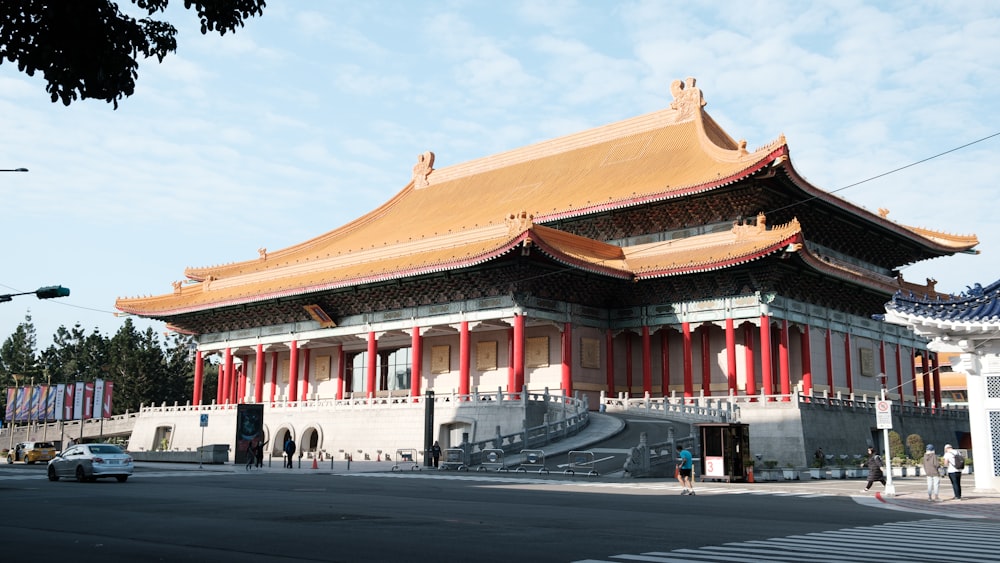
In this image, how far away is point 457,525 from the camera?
14.0 meters

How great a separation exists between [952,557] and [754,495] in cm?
1232

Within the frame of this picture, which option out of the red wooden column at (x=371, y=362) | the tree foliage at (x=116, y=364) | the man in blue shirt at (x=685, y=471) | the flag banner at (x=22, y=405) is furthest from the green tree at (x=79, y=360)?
the man in blue shirt at (x=685, y=471)

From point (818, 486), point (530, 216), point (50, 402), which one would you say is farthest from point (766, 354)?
point (50, 402)

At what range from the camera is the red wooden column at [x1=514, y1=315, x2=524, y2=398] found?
40688 mm

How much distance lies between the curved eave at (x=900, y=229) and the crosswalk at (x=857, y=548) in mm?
27866

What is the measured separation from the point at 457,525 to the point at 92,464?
17088 millimetres

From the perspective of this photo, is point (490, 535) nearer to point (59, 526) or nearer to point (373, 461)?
point (59, 526)

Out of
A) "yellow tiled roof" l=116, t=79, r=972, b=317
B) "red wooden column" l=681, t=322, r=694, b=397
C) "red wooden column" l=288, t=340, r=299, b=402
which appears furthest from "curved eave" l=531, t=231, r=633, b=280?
"red wooden column" l=288, t=340, r=299, b=402

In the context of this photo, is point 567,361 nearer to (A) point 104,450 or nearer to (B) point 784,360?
(B) point 784,360

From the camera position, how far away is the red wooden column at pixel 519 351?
4069 centimetres

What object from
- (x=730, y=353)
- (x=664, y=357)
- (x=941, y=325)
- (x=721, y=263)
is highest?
(x=721, y=263)

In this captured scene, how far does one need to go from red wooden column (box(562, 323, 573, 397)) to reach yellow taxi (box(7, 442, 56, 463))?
29.2 meters

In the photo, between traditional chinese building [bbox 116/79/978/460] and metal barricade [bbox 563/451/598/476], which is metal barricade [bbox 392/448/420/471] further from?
metal barricade [bbox 563/451/598/476]

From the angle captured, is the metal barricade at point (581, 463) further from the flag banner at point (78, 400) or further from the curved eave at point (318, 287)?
the flag banner at point (78, 400)
